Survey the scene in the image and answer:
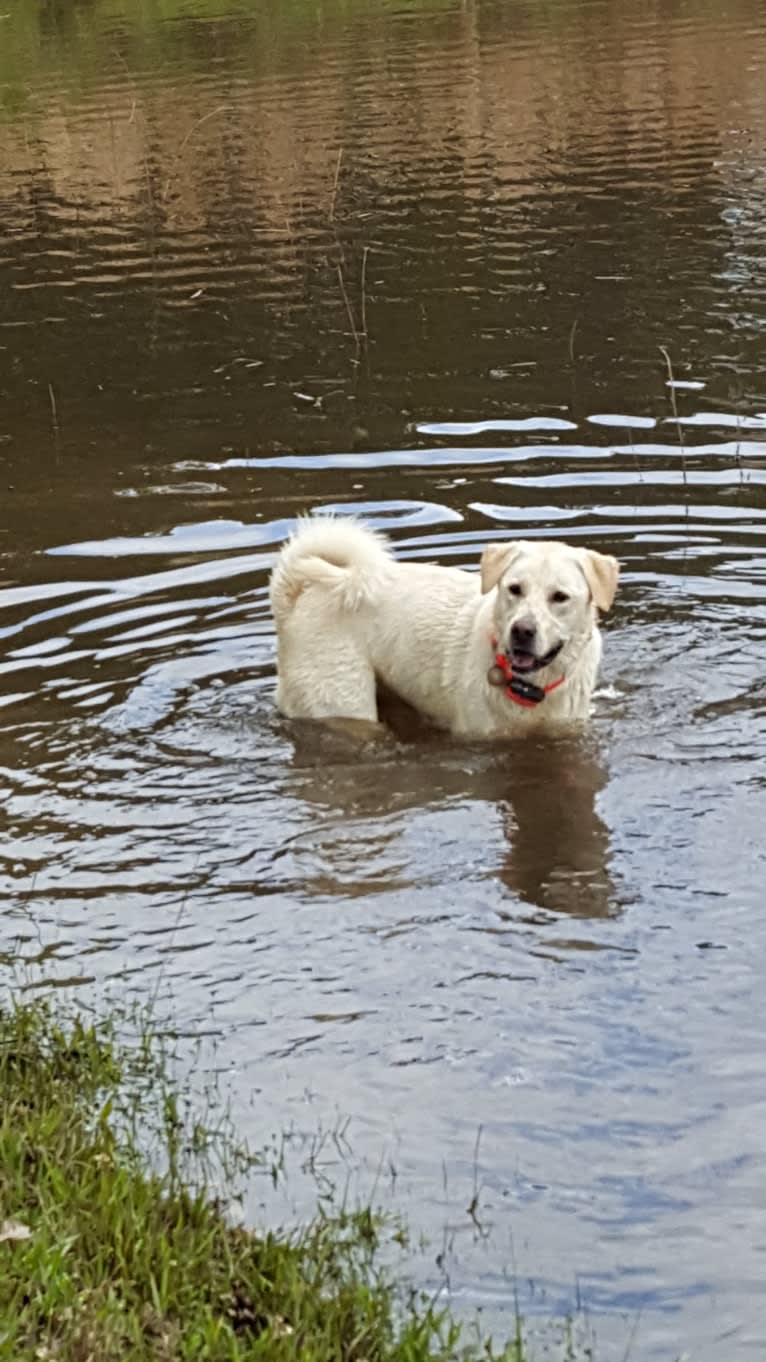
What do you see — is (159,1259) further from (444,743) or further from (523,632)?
(444,743)

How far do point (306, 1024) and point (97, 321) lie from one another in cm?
1397

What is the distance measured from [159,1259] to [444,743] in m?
4.99

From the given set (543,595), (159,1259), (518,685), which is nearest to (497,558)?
(543,595)

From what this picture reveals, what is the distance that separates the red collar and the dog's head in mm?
92

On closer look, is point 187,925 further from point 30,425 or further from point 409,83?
point 409,83

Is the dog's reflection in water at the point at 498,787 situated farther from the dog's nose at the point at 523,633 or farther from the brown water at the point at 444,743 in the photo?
the dog's nose at the point at 523,633

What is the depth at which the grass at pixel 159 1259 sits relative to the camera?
454cm

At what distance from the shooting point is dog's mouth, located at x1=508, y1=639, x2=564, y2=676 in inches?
352

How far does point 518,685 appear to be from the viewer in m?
9.19

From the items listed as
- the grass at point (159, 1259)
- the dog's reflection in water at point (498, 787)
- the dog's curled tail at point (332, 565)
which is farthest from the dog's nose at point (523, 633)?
the grass at point (159, 1259)

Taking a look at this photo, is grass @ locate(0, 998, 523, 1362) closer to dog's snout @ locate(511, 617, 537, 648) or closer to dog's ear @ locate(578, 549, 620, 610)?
dog's snout @ locate(511, 617, 537, 648)

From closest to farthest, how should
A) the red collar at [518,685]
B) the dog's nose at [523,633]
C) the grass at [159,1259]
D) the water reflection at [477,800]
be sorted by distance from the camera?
the grass at [159,1259] → the water reflection at [477,800] → the dog's nose at [523,633] → the red collar at [518,685]

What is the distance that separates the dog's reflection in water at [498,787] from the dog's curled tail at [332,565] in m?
0.68

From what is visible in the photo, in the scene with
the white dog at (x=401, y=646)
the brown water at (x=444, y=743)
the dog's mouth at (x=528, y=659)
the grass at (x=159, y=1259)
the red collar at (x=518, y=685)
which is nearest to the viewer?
the grass at (x=159, y=1259)
